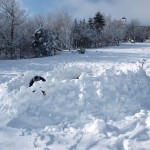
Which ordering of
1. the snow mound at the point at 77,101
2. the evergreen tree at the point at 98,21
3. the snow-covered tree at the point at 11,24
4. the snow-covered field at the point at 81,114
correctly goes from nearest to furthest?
the snow-covered field at the point at 81,114 → the snow mound at the point at 77,101 → the snow-covered tree at the point at 11,24 → the evergreen tree at the point at 98,21

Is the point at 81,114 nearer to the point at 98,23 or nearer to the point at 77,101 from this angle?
the point at 77,101

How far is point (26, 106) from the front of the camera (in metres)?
9.45

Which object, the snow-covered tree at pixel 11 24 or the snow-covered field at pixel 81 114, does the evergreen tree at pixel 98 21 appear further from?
the snow-covered field at pixel 81 114

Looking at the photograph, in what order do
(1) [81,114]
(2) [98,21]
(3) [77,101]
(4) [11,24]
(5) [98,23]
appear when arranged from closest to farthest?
(1) [81,114], (3) [77,101], (4) [11,24], (2) [98,21], (5) [98,23]

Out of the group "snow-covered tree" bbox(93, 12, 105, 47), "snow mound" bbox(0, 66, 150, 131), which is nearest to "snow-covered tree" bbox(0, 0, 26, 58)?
"snow-covered tree" bbox(93, 12, 105, 47)

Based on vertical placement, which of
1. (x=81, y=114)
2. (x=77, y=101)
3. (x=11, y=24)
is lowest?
(x=81, y=114)

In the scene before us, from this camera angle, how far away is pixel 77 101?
9.77m

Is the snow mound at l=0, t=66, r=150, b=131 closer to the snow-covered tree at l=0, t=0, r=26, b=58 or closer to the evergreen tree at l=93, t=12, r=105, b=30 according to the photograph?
the snow-covered tree at l=0, t=0, r=26, b=58

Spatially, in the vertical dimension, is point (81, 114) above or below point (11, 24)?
below

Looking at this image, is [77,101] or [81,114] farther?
[77,101]

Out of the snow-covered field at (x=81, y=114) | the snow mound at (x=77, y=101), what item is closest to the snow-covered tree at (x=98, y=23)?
the snow-covered field at (x=81, y=114)

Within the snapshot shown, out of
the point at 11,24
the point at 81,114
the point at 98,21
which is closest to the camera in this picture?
the point at 81,114

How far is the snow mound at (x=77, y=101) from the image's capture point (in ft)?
29.5

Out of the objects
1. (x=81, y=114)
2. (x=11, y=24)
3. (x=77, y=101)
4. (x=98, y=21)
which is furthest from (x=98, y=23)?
(x=81, y=114)
